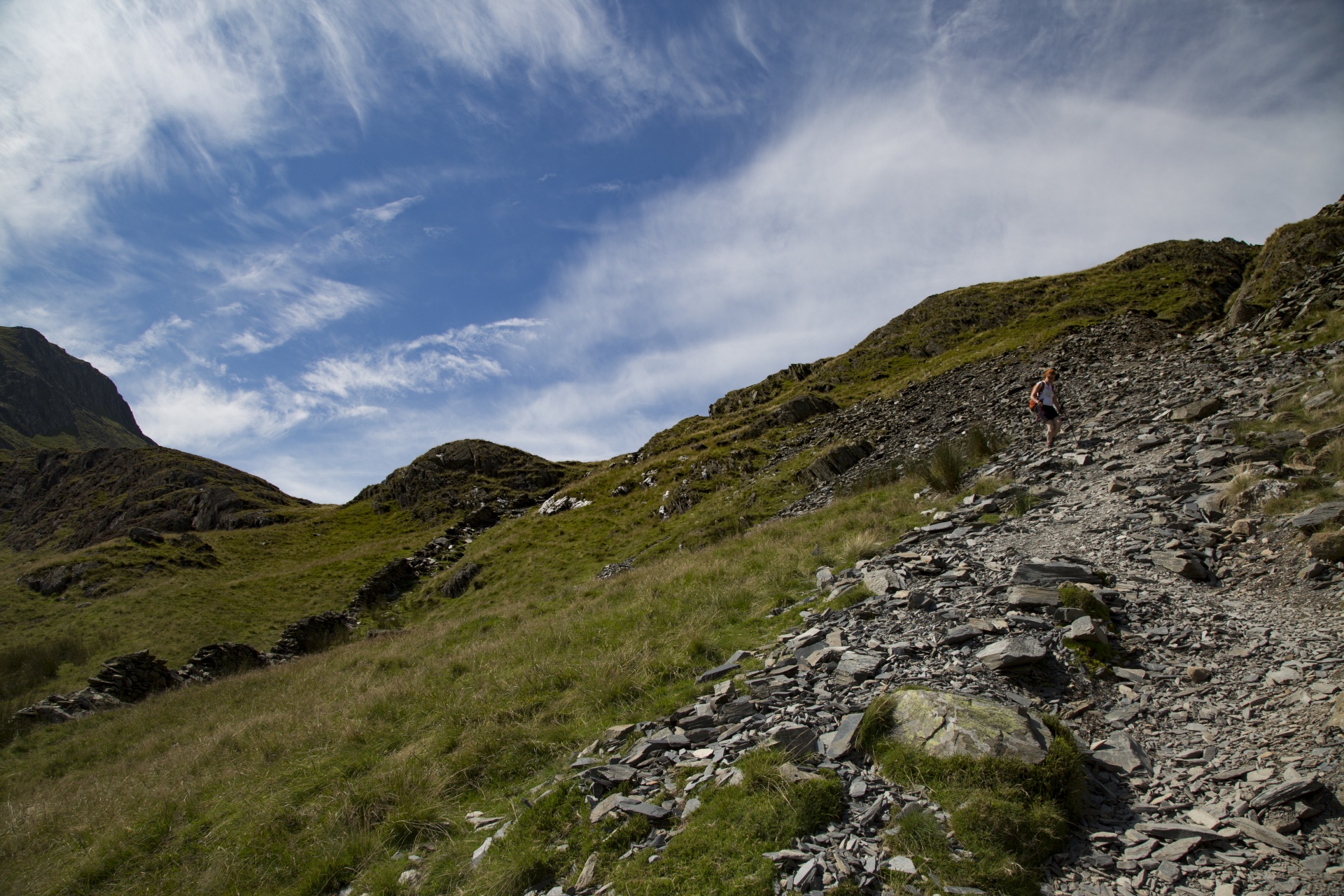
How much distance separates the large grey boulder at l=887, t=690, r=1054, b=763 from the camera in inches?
213

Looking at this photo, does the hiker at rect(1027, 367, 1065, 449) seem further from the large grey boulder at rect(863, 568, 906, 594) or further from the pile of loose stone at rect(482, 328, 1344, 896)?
the large grey boulder at rect(863, 568, 906, 594)

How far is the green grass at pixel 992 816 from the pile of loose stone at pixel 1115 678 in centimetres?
15

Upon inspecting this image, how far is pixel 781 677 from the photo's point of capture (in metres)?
8.18

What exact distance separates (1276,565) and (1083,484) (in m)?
5.57

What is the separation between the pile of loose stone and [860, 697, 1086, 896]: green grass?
0.50 feet

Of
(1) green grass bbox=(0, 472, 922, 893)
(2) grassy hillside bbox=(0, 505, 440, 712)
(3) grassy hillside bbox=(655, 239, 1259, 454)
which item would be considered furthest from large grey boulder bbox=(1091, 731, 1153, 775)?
(2) grassy hillside bbox=(0, 505, 440, 712)

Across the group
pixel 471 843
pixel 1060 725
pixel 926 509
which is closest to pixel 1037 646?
pixel 1060 725

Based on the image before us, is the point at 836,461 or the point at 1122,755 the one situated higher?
the point at 836,461

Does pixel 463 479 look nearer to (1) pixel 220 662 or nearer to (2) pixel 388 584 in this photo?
(2) pixel 388 584

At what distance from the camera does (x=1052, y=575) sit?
8.92 metres

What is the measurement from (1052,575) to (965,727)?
4532mm

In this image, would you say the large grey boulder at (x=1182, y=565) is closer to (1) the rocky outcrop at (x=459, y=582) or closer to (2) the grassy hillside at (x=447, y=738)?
(2) the grassy hillside at (x=447, y=738)

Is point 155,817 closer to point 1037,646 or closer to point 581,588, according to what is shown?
point 1037,646

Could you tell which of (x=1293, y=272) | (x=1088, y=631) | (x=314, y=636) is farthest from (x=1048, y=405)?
(x=314, y=636)
